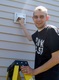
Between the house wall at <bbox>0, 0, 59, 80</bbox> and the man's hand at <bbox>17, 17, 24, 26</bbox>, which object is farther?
the man's hand at <bbox>17, 17, 24, 26</bbox>

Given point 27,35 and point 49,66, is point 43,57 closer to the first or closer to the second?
point 49,66

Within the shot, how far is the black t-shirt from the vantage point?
10.4 ft

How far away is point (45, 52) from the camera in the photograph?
130 inches

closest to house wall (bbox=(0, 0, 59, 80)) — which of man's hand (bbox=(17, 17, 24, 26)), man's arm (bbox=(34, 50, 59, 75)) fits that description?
man's hand (bbox=(17, 17, 24, 26))

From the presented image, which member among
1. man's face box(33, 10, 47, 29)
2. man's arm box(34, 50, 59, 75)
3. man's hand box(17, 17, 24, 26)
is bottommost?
man's arm box(34, 50, 59, 75)

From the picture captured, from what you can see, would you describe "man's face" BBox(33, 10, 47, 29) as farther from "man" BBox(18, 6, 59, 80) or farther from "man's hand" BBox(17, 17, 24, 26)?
"man's hand" BBox(17, 17, 24, 26)

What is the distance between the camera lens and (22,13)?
4.18 meters

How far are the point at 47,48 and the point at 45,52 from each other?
71 millimetres

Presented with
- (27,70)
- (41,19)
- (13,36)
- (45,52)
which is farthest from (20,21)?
(27,70)

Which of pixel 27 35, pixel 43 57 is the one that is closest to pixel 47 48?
pixel 43 57

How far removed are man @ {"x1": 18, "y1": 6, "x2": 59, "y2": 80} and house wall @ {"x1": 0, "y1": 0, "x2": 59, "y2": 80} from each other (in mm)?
636

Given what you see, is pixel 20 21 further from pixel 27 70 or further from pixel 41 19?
pixel 27 70

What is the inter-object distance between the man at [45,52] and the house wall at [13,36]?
2.09 ft

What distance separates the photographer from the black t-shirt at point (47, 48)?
316 centimetres
